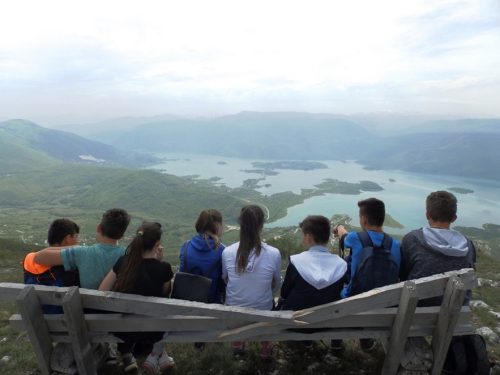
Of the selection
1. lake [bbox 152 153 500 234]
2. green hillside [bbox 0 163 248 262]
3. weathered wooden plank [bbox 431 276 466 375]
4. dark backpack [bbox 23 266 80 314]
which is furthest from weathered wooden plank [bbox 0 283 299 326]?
lake [bbox 152 153 500 234]

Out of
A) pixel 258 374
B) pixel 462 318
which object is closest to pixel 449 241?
pixel 462 318

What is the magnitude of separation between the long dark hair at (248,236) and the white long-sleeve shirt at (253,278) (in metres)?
0.08

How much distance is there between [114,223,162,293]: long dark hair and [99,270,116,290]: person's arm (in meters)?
0.10

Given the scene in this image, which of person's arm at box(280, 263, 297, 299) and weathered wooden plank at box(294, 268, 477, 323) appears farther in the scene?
person's arm at box(280, 263, 297, 299)

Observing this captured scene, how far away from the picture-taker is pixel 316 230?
150 inches

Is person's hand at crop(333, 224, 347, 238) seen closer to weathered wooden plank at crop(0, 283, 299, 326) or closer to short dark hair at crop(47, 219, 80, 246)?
weathered wooden plank at crop(0, 283, 299, 326)

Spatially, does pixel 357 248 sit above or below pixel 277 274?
above

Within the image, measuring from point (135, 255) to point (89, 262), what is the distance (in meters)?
0.73

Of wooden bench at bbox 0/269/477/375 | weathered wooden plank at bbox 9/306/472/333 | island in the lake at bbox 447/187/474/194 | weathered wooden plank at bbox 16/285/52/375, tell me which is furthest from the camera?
island in the lake at bbox 447/187/474/194

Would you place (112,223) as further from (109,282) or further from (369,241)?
(369,241)

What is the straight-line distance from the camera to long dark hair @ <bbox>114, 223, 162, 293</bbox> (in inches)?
134

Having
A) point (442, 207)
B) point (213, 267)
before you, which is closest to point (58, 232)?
point (213, 267)

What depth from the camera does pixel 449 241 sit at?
3678mm

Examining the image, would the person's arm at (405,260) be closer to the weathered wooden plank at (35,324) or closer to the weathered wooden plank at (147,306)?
the weathered wooden plank at (147,306)
